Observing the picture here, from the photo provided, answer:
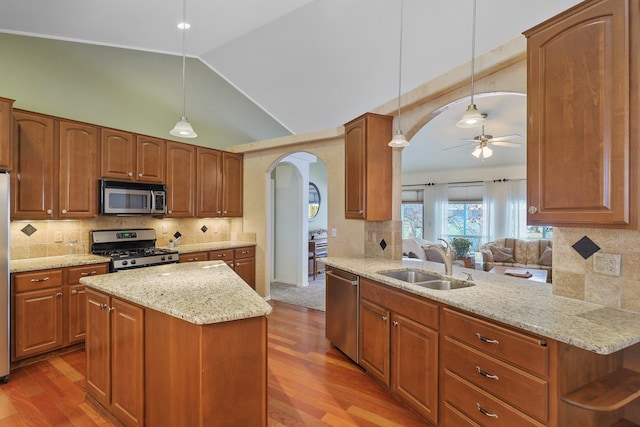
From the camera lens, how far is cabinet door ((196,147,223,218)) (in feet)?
15.3

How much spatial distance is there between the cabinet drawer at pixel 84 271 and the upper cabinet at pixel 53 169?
24.0 inches

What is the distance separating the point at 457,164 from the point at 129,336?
722 cm

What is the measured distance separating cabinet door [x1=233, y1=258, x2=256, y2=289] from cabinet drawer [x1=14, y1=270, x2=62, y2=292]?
7.05ft

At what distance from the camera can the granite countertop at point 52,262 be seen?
2809 mm

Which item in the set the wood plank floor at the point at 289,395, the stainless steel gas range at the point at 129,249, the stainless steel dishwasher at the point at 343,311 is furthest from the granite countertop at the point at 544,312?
the stainless steel gas range at the point at 129,249

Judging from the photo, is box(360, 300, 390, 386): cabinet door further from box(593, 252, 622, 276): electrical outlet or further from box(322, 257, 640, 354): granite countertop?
box(593, 252, 622, 276): electrical outlet

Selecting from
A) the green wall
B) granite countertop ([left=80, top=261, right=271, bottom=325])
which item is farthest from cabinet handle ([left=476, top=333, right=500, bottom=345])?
the green wall

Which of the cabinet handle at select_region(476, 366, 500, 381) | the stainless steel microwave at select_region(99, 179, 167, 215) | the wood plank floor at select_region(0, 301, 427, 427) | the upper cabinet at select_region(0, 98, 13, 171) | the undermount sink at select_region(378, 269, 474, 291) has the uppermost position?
the upper cabinet at select_region(0, 98, 13, 171)

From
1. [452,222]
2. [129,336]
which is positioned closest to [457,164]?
[452,222]

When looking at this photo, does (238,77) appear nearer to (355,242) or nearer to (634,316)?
(355,242)

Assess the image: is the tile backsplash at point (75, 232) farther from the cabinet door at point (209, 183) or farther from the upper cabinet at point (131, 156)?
the upper cabinet at point (131, 156)

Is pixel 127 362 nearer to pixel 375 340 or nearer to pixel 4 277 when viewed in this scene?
pixel 4 277

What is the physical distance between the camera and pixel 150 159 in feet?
13.3

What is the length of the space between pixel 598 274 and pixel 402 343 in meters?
1.22
